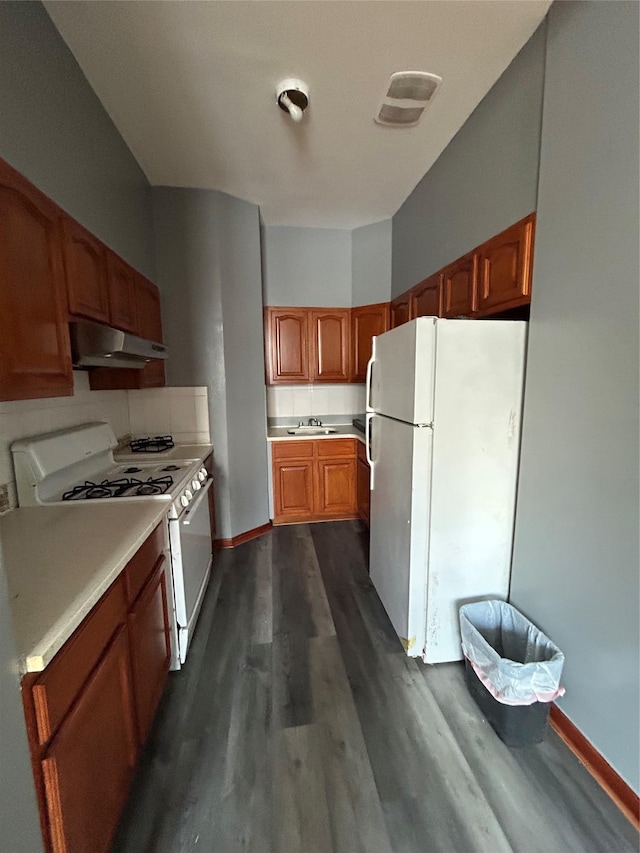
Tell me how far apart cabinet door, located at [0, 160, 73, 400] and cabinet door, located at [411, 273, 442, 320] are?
82.0 inches

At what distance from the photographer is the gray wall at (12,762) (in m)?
0.69

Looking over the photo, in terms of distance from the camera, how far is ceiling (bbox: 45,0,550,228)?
59.1 inches

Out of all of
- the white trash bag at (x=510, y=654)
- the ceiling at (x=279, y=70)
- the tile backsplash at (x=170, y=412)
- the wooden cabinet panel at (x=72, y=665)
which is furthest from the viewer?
the tile backsplash at (x=170, y=412)

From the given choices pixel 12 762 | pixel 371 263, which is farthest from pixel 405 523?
pixel 371 263

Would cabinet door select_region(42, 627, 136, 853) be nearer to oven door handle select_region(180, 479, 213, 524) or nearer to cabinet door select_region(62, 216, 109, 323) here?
oven door handle select_region(180, 479, 213, 524)

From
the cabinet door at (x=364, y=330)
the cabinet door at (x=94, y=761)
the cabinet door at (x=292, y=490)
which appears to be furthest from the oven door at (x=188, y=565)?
the cabinet door at (x=364, y=330)

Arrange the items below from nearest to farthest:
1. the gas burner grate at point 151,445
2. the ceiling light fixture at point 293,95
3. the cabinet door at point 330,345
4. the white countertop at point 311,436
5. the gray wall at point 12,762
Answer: the gray wall at point 12,762
the ceiling light fixture at point 293,95
the gas burner grate at point 151,445
the white countertop at point 311,436
the cabinet door at point 330,345

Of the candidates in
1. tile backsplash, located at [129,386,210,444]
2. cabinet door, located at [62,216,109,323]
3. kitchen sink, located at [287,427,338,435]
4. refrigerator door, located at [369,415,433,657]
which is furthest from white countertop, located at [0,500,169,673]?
kitchen sink, located at [287,427,338,435]

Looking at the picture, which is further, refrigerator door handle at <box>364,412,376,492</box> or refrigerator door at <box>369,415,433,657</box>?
refrigerator door handle at <box>364,412,376,492</box>

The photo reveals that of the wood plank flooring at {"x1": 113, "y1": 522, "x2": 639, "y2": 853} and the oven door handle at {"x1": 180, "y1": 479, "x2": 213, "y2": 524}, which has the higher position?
the oven door handle at {"x1": 180, "y1": 479, "x2": 213, "y2": 524}

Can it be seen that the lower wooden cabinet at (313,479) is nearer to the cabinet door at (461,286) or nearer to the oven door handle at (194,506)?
the oven door handle at (194,506)

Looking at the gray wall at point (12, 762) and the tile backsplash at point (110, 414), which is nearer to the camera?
the gray wall at point (12, 762)

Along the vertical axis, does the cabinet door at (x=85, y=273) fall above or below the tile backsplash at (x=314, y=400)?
above

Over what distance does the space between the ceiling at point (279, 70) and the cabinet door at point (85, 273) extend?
0.81 meters
